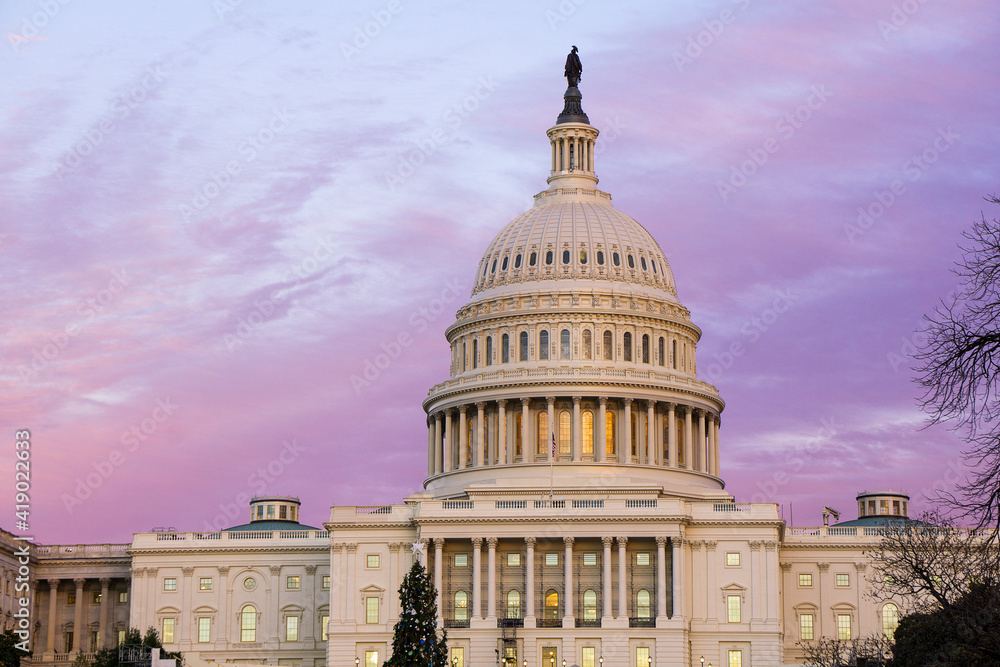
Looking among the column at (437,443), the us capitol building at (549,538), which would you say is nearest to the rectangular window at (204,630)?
the us capitol building at (549,538)

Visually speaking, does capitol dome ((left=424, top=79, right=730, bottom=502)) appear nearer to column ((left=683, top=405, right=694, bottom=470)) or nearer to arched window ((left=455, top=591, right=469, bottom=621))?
column ((left=683, top=405, right=694, bottom=470))

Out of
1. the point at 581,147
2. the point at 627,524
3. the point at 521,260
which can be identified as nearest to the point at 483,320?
the point at 521,260

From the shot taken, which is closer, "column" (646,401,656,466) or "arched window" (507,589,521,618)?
"arched window" (507,589,521,618)

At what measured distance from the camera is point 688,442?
457ft

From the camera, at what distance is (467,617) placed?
119750 millimetres

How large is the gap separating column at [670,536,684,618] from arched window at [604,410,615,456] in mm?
18849

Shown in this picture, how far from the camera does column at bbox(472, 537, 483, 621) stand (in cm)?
11838

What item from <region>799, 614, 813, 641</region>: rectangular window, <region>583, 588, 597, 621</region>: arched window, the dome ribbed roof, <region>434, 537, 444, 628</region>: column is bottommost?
<region>799, 614, 813, 641</region>: rectangular window

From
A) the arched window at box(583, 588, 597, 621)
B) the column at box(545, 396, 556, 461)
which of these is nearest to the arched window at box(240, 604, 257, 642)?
the column at box(545, 396, 556, 461)

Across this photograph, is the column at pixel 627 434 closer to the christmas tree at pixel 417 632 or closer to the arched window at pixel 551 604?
the arched window at pixel 551 604

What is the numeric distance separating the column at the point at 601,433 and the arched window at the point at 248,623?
2962 cm

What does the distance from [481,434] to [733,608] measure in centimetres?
2855

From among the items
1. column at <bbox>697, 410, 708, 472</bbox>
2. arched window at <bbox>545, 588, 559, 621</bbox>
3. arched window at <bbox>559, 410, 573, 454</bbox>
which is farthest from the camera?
column at <bbox>697, 410, 708, 472</bbox>

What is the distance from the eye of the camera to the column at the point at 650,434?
136 meters
